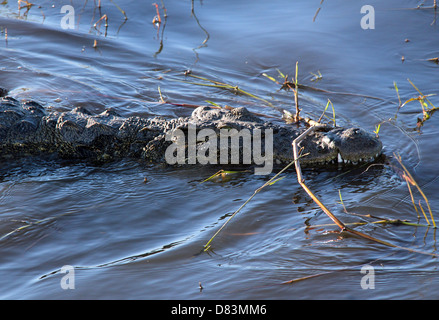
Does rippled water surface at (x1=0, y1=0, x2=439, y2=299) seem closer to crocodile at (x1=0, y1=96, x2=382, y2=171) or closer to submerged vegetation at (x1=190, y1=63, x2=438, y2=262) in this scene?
submerged vegetation at (x1=190, y1=63, x2=438, y2=262)

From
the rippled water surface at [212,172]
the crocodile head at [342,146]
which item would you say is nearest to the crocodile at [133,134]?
the crocodile head at [342,146]

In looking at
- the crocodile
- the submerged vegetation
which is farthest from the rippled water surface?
the crocodile

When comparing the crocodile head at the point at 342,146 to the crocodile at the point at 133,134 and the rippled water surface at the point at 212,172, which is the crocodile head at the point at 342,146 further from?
the rippled water surface at the point at 212,172

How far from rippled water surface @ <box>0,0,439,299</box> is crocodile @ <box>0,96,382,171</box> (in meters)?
0.16

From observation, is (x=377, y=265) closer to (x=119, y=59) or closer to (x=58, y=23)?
(x=119, y=59)

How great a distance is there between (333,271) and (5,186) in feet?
9.53

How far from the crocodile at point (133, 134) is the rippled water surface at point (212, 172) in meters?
0.16

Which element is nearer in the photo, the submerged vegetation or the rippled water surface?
the rippled water surface

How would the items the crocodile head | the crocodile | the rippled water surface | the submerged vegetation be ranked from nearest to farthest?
the rippled water surface → the submerged vegetation → the crocodile head → the crocodile

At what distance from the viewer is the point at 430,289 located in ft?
8.73

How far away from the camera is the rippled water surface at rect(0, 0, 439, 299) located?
2.92 m

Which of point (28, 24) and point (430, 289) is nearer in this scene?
point (430, 289)

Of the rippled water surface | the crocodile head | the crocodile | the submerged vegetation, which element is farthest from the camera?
the crocodile
